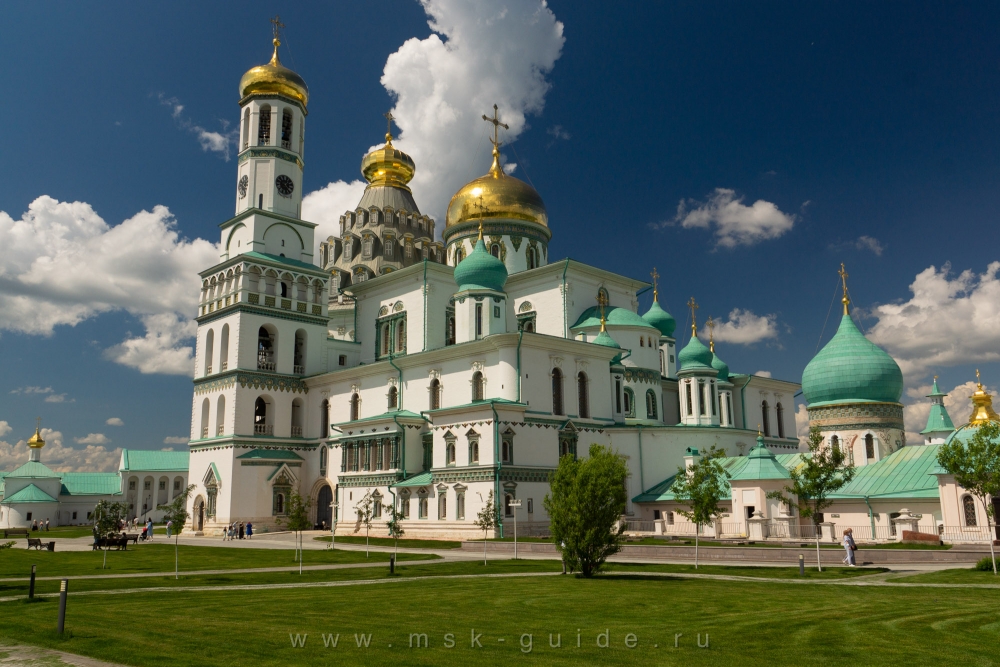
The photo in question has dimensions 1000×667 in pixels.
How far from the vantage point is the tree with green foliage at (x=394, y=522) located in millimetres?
37094

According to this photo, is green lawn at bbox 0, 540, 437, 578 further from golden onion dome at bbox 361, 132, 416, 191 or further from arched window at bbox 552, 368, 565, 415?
golden onion dome at bbox 361, 132, 416, 191

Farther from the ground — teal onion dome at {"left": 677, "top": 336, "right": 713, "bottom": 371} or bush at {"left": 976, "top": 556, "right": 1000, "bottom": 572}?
teal onion dome at {"left": 677, "top": 336, "right": 713, "bottom": 371}

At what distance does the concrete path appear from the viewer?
1012 cm

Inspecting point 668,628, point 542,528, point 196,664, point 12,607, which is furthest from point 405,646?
point 542,528

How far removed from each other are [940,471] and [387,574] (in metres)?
19.6

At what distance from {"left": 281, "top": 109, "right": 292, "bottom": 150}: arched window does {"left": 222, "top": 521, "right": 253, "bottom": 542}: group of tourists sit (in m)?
22.6

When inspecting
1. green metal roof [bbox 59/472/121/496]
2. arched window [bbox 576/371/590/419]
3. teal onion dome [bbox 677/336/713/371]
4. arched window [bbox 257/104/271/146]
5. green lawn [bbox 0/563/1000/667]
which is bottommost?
green lawn [bbox 0/563/1000/667]

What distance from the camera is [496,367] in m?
39.0

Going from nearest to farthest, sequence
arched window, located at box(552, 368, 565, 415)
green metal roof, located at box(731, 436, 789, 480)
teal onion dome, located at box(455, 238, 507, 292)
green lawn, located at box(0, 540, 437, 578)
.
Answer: green lawn, located at box(0, 540, 437, 578), green metal roof, located at box(731, 436, 789, 480), arched window, located at box(552, 368, 565, 415), teal onion dome, located at box(455, 238, 507, 292)

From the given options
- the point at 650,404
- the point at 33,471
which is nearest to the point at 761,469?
the point at 650,404

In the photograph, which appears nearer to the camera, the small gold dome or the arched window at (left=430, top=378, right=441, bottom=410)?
the arched window at (left=430, top=378, right=441, bottom=410)

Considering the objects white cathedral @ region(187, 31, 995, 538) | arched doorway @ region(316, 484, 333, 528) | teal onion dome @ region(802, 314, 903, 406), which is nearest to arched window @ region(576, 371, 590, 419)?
white cathedral @ region(187, 31, 995, 538)

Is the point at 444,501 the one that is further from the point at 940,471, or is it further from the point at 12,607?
the point at 12,607

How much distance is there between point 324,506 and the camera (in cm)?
4759
